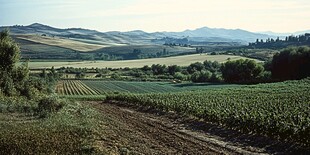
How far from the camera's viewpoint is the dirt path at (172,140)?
71.5 feet

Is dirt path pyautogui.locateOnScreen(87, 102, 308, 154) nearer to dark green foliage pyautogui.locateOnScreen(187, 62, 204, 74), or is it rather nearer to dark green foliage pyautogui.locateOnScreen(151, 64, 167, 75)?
dark green foliage pyautogui.locateOnScreen(151, 64, 167, 75)

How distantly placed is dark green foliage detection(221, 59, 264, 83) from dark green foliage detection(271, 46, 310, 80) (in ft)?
14.5

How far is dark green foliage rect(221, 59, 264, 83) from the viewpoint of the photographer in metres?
92.6

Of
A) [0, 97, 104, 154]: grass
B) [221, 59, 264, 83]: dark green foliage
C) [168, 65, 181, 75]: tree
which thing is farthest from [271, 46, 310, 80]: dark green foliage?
[0, 97, 104, 154]: grass

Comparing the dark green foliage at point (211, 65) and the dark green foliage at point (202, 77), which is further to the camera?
the dark green foliage at point (211, 65)

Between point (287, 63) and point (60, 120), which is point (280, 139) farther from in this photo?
point (287, 63)

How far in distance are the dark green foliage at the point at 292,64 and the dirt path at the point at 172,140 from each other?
185 feet

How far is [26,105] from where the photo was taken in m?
33.7

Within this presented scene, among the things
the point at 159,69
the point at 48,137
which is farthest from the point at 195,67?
the point at 48,137

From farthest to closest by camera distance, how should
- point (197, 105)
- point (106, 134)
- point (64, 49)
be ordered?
1. point (64, 49)
2. point (197, 105)
3. point (106, 134)

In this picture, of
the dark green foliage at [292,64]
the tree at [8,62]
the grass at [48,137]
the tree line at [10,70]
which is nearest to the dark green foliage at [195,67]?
the dark green foliage at [292,64]

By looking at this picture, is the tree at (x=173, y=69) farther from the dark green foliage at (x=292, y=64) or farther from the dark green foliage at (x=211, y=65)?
the dark green foliage at (x=292, y=64)

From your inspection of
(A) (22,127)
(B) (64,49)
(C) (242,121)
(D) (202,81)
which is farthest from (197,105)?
(B) (64,49)

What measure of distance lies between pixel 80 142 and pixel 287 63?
72.9m
